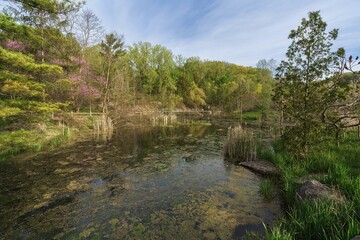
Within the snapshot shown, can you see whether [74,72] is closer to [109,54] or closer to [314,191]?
[109,54]

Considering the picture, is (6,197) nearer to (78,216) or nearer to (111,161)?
(78,216)

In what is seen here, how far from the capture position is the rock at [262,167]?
841cm

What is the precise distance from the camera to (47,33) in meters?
14.7

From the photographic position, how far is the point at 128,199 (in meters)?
6.27

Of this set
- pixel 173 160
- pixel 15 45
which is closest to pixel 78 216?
pixel 173 160

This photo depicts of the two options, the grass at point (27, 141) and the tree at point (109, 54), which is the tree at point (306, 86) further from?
the tree at point (109, 54)

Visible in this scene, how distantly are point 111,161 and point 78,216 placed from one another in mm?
5151

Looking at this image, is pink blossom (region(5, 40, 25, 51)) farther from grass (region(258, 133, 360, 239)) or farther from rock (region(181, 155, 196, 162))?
grass (region(258, 133, 360, 239))

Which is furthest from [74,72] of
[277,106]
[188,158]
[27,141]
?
[277,106]

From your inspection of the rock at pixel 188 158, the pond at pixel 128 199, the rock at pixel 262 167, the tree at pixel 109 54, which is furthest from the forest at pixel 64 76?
the rock at pixel 262 167

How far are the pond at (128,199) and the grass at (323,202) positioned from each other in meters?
1.03

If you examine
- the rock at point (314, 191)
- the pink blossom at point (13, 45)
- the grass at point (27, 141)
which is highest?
the pink blossom at point (13, 45)

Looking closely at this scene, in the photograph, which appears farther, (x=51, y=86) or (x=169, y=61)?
(x=169, y=61)

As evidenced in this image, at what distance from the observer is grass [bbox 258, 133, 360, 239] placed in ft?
11.0
